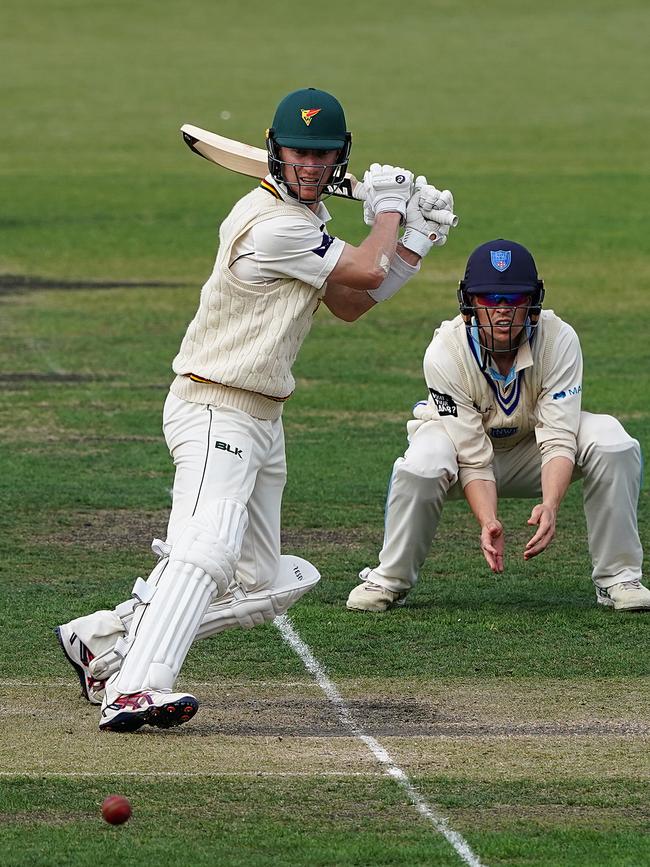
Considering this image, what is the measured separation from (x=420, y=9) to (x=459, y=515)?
48.3 meters

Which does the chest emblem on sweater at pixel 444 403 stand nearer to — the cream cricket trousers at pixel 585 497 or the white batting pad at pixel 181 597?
the cream cricket trousers at pixel 585 497

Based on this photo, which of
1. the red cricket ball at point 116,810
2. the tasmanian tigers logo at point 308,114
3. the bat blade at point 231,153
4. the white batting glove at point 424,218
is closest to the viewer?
the red cricket ball at point 116,810

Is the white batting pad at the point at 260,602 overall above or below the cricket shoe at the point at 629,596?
above

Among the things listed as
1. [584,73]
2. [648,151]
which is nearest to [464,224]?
[648,151]

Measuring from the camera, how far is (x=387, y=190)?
6281 millimetres

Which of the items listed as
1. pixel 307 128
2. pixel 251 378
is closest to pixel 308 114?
pixel 307 128

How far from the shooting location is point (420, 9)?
5594cm

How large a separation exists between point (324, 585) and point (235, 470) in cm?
216

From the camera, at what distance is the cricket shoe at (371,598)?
750cm

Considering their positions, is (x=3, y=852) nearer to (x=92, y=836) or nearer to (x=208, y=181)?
(x=92, y=836)

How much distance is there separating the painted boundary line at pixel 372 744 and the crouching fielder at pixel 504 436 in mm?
579

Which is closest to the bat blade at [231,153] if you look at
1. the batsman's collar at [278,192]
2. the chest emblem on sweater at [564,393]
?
the batsman's collar at [278,192]

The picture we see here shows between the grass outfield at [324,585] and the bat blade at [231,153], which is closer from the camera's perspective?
the grass outfield at [324,585]

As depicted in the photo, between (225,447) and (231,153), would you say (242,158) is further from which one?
(225,447)
